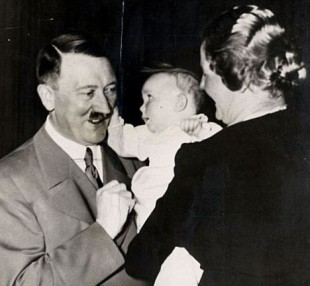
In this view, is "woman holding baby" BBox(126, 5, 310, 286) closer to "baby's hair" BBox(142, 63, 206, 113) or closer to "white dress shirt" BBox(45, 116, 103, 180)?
"baby's hair" BBox(142, 63, 206, 113)

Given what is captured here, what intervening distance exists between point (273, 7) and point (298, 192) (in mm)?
561

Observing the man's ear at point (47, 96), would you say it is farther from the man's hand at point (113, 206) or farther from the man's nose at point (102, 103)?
the man's hand at point (113, 206)

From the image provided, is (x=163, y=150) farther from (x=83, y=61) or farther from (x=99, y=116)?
(x=83, y=61)

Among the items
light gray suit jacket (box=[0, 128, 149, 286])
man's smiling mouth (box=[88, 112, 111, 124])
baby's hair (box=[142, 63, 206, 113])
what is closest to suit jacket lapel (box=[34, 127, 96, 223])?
light gray suit jacket (box=[0, 128, 149, 286])

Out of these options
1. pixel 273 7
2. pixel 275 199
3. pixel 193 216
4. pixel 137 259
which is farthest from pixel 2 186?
pixel 273 7

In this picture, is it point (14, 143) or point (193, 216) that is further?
point (14, 143)

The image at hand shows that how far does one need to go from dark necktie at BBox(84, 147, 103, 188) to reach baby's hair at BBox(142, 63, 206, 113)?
1.14 ft

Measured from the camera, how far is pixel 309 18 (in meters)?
1.57

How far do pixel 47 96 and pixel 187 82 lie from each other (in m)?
0.45

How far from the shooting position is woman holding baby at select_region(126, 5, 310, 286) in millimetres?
1533

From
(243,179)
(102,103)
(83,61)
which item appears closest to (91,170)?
(102,103)

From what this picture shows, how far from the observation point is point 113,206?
1613 millimetres

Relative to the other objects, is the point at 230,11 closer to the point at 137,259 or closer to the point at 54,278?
the point at 137,259

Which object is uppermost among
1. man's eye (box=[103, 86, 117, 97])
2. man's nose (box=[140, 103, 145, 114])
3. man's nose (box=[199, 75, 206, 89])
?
man's nose (box=[199, 75, 206, 89])
